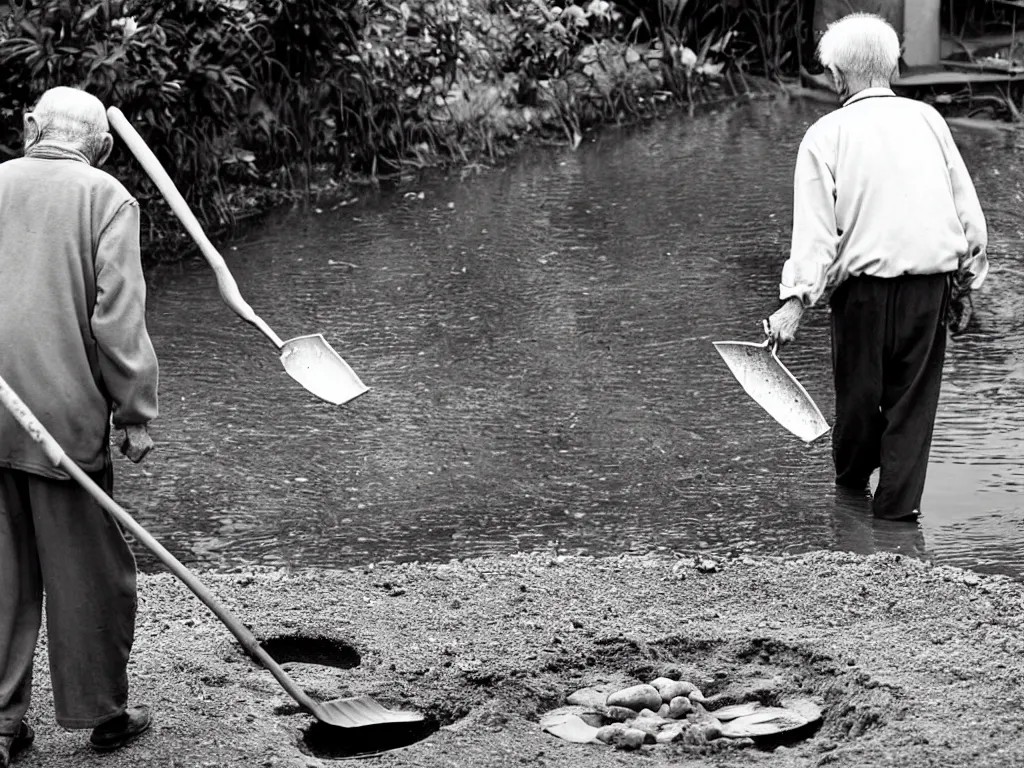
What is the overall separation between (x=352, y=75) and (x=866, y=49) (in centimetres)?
573

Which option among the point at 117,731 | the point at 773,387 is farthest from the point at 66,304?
the point at 773,387

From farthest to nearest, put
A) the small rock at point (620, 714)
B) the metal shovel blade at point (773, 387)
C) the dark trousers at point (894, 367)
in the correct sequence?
1. the dark trousers at point (894, 367)
2. the metal shovel blade at point (773, 387)
3. the small rock at point (620, 714)

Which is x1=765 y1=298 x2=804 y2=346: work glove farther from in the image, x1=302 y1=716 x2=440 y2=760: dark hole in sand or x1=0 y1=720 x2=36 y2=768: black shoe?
x1=0 y1=720 x2=36 y2=768: black shoe

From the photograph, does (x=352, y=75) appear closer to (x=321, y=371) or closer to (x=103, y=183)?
(x=321, y=371)

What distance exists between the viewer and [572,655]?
4.31 m

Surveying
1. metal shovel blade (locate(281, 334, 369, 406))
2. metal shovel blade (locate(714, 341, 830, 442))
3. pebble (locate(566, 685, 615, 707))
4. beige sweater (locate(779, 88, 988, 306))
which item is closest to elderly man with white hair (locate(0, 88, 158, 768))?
metal shovel blade (locate(281, 334, 369, 406))

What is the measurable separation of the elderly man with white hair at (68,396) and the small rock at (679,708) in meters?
1.42

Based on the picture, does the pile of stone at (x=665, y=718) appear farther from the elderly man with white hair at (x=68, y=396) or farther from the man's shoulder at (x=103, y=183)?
the man's shoulder at (x=103, y=183)

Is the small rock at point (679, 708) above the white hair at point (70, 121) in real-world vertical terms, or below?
below

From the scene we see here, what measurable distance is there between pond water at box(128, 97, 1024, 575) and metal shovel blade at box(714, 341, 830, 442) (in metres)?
0.42

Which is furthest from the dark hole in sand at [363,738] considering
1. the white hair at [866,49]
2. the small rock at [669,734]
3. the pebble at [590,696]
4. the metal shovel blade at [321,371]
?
the white hair at [866,49]

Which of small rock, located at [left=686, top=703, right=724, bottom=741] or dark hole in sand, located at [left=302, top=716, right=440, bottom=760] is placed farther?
dark hole in sand, located at [left=302, top=716, right=440, bottom=760]

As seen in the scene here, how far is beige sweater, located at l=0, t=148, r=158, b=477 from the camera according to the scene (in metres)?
3.73

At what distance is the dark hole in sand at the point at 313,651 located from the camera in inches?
176
